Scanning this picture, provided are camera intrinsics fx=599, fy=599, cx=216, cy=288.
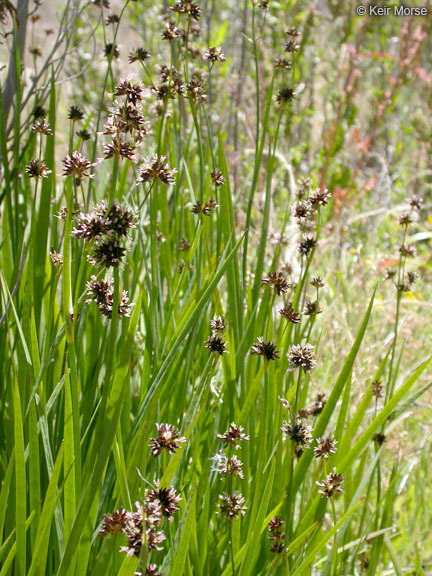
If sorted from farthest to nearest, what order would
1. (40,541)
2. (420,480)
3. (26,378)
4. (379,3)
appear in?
(379,3) < (420,480) < (26,378) < (40,541)

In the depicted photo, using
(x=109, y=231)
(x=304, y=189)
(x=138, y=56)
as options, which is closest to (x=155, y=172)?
(x=109, y=231)

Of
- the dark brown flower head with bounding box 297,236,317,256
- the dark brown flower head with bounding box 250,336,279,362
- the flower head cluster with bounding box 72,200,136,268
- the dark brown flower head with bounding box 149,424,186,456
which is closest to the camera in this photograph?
the flower head cluster with bounding box 72,200,136,268

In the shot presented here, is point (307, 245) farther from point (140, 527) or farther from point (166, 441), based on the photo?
point (140, 527)

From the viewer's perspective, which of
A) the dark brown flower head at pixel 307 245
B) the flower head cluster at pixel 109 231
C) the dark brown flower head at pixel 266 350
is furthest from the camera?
the dark brown flower head at pixel 307 245

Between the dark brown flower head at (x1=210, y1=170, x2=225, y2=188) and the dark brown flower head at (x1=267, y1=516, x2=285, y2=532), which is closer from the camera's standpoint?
the dark brown flower head at (x1=267, y1=516, x2=285, y2=532)

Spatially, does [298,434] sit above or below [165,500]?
above

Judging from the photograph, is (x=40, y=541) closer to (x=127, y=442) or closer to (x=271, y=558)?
(x=127, y=442)

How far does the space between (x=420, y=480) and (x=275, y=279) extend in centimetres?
111

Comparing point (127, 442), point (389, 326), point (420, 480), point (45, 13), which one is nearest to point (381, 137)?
point (389, 326)

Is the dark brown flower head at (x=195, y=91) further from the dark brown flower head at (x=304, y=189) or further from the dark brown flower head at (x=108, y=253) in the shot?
the dark brown flower head at (x=108, y=253)

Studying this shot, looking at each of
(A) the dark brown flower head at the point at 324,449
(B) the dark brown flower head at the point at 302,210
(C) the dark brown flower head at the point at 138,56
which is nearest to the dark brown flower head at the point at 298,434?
(A) the dark brown flower head at the point at 324,449

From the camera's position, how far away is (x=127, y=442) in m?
0.94

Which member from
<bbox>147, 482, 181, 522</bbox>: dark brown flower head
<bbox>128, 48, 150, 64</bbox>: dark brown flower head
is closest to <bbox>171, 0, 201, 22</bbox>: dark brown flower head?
<bbox>128, 48, 150, 64</bbox>: dark brown flower head

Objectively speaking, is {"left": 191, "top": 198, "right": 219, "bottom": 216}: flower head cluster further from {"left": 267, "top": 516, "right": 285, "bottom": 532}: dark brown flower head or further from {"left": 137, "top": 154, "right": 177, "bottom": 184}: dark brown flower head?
{"left": 267, "top": 516, "right": 285, "bottom": 532}: dark brown flower head
